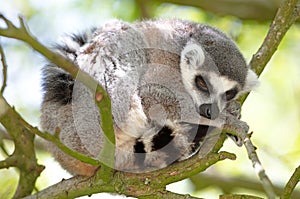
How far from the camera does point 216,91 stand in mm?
4848

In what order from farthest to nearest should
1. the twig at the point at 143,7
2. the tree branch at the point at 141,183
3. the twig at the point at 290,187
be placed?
the twig at the point at 143,7, the tree branch at the point at 141,183, the twig at the point at 290,187

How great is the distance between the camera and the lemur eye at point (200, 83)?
4801mm

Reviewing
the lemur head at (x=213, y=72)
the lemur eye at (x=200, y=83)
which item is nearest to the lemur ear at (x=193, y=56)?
the lemur head at (x=213, y=72)

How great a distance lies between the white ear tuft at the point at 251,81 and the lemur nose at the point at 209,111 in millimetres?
464

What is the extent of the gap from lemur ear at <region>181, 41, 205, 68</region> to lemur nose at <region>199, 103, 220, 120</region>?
0.37 meters

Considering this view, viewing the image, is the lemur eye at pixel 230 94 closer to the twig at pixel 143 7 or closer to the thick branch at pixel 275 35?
the thick branch at pixel 275 35

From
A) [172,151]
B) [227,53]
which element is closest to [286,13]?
[227,53]

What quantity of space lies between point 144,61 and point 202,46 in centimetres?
62

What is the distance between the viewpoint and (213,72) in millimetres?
4848

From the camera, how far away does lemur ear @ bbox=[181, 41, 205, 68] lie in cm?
479

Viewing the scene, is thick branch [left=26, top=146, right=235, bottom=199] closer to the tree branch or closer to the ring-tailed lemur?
the tree branch

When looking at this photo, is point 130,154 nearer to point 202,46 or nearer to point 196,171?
point 196,171

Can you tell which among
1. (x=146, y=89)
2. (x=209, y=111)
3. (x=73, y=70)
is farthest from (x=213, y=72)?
(x=73, y=70)

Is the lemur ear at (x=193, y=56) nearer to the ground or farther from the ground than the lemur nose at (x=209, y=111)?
farther from the ground
